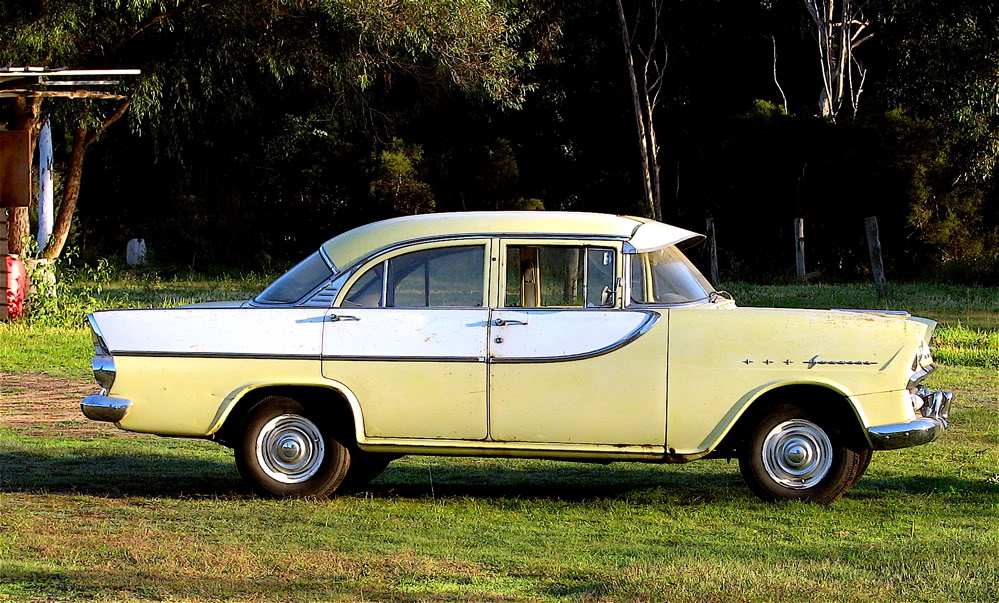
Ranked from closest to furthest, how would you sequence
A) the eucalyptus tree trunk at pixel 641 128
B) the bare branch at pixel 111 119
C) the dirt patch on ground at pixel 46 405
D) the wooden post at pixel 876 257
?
1. the dirt patch on ground at pixel 46 405
2. the bare branch at pixel 111 119
3. the wooden post at pixel 876 257
4. the eucalyptus tree trunk at pixel 641 128

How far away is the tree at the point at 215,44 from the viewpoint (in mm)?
22938

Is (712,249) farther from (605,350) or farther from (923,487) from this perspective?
(605,350)

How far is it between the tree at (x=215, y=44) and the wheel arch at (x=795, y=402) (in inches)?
626

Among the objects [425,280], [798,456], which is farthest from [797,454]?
[425,280]

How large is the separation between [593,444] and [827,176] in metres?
28.6

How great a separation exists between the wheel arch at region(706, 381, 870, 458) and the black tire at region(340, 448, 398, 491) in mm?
2224

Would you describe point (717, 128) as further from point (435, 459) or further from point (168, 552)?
point (168, 552)

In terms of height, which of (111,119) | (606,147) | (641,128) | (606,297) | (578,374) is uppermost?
(641,128)

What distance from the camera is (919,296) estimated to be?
29953mm

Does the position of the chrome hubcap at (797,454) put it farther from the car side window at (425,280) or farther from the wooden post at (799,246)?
the wooden post at (799,246)

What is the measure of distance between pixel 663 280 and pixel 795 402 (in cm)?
107

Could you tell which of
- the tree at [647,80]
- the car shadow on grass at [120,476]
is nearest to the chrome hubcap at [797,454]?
the car shadow on grass at [120,476]

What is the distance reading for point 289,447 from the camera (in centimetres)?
912

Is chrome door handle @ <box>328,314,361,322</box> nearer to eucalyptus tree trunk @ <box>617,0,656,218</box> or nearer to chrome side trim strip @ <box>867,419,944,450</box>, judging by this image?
chrome side trim strip @ <box>867,419,944,450</box>
